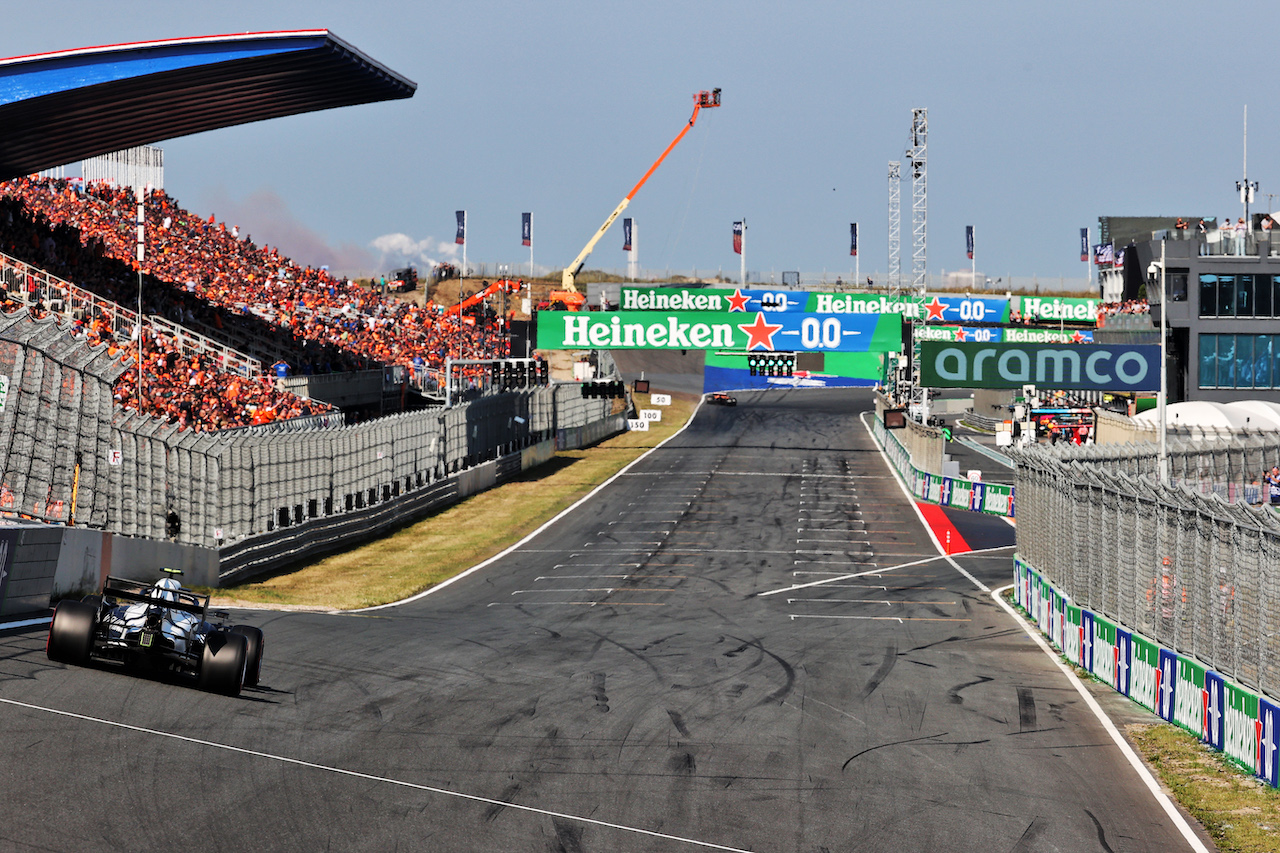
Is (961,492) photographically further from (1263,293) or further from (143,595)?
(143,595)

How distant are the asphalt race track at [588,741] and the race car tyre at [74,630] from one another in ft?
1.10

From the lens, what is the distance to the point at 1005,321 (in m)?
105

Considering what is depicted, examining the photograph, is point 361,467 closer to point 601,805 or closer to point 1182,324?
point 601,805

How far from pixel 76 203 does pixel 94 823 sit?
51.0m

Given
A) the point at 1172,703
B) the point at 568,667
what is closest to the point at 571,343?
the point at 568,667

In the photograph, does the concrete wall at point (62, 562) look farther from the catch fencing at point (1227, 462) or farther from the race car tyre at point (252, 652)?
the catch fencing at point (1227, 462)

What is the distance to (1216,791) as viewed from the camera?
43.4 ft

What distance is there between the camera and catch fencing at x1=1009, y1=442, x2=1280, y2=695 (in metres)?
13.5

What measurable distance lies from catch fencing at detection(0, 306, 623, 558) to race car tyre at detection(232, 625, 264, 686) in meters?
8.89

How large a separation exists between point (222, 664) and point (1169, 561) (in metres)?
11.8

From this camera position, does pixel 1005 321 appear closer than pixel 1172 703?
No

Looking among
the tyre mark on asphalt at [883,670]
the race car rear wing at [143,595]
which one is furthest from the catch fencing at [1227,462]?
the race car rear wing at [143,595]

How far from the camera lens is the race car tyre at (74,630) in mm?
14109

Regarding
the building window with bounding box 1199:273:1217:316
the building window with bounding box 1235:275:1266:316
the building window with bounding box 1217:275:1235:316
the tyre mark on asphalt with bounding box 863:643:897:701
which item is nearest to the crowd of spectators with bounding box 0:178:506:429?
the tyre mark on asphalt with bounding box 863:643:897:701
